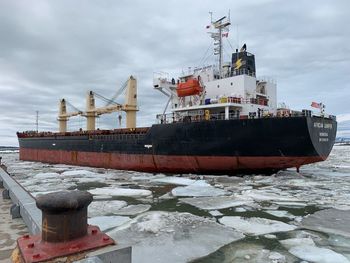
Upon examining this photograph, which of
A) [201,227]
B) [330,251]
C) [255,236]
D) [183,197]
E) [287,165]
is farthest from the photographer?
[287,165]

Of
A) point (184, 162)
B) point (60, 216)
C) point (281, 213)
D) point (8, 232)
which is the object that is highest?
point (60, 216)

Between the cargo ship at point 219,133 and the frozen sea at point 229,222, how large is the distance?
2429 mm

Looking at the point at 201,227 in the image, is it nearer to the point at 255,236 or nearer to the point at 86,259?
the point at 255,236

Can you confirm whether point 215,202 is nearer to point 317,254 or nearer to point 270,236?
point 270,236

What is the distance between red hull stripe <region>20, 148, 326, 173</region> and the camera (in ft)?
40.7

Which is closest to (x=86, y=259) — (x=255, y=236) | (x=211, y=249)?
(x=211, y=249)

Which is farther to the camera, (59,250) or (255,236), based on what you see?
(255,236)

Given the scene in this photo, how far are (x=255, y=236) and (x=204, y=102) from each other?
11453 millimetres

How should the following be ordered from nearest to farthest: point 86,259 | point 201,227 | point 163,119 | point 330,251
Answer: point 86,259, point 330,251, point 201,227, point 163,119

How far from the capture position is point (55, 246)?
2.28 m

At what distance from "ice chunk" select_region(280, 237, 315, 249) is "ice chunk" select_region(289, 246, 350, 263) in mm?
132

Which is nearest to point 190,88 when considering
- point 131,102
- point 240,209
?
point 131,102

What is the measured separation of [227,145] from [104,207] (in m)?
6.83

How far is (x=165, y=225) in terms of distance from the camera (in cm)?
554
